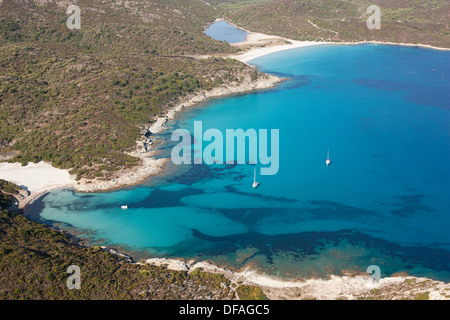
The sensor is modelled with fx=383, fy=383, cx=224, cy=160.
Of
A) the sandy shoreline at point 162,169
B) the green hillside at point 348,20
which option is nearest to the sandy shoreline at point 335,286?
the sandy shoreline at point 162,169

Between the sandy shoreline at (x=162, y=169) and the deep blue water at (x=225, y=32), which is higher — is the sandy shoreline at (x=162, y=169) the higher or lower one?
the lower one

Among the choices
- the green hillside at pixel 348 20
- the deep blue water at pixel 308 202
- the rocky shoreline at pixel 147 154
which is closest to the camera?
the deep blue water at pixel 308 202

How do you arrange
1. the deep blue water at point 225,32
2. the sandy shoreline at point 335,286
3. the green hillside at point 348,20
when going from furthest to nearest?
the deep blue water at point 225,32
the green hillside at point 348,20
the sandy shoreline at point 335,286

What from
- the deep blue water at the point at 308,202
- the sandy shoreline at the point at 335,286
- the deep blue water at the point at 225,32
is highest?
the deep blue water at the point at 225,32

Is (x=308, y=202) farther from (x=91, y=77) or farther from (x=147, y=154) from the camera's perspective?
(x=91, y=77)

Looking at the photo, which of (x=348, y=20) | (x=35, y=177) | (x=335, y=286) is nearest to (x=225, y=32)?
(x=348, y=20)

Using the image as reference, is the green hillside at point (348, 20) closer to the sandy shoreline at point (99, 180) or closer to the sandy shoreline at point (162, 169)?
the sandy shoreline at point (162, 169)

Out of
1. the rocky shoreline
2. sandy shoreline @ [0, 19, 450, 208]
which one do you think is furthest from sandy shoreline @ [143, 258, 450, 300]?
sandy shoreline @ [0, 19, 450, 208]
